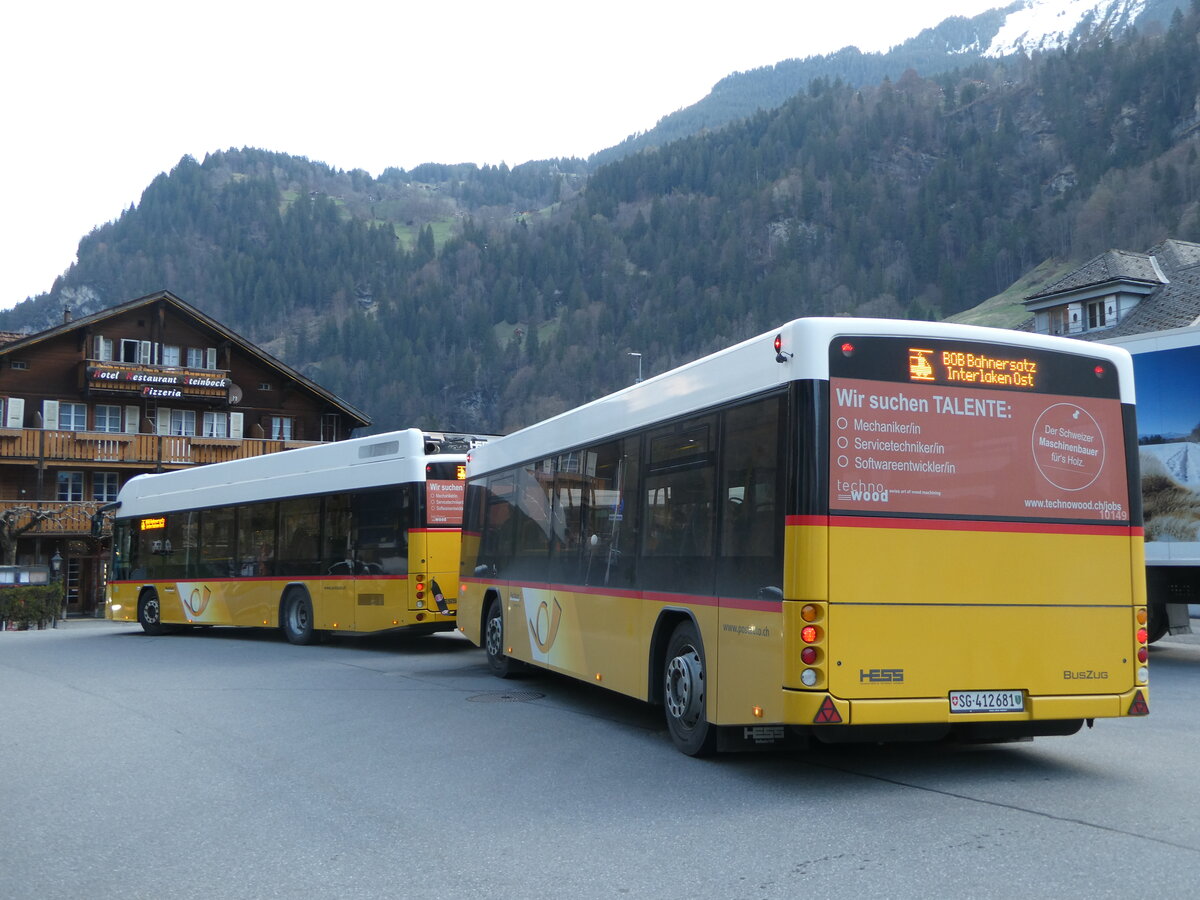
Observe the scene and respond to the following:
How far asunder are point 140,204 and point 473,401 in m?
67.6

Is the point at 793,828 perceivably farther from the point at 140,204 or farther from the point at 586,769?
the point at 140,204

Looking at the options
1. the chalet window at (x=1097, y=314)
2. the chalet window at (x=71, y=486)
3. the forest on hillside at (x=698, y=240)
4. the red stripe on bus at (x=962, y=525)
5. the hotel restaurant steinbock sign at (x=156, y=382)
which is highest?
the forest on hillside at (x=698, y=240)

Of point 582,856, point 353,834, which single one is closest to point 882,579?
point 582,856

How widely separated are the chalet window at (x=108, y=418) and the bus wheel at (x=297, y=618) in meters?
33.0

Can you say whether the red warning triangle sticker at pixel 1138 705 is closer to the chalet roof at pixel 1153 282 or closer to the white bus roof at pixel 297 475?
the white bus roof at pixel 297 475

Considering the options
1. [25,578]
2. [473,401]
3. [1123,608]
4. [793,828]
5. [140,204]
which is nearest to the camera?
[793,828]

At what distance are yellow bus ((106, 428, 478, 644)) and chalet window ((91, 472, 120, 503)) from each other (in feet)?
80.9

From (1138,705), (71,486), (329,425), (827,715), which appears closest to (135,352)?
(71,486)

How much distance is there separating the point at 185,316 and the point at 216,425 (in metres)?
4.98

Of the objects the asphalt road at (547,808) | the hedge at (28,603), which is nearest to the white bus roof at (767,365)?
the asphalt road at (547,808)

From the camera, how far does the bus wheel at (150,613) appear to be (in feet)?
81.8

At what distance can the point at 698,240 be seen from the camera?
5423 inches

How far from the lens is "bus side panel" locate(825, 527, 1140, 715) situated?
7.22m

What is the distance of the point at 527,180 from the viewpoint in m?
198
